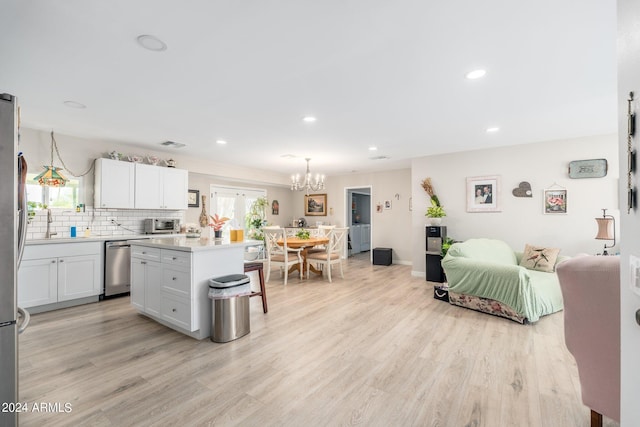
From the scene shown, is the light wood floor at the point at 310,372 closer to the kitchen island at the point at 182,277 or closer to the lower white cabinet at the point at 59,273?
the kitchen island at the point at 182,277

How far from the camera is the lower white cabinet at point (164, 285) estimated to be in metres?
2.71

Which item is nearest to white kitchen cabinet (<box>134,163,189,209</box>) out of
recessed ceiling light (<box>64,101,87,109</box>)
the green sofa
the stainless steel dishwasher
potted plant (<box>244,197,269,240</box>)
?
the stainless steel dishwasher

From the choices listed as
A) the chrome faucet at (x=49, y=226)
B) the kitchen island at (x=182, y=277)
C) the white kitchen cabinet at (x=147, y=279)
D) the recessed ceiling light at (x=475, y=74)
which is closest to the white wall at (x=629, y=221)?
the recessed ceiling light at (x=475, y=74)

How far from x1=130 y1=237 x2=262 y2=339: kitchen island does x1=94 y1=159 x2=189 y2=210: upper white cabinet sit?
5.57ft

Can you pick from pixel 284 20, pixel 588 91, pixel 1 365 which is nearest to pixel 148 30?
pixel 284 20

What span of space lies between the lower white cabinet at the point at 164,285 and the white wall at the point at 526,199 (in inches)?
171

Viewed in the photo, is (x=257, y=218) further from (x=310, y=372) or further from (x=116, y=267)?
(x=310, y=372)

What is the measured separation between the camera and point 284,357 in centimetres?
245

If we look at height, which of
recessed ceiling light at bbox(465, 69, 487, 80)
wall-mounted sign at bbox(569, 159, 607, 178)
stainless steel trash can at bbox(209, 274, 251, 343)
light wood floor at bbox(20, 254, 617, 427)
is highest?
recessed ceiling light at bbox(465, 69, 487, 80)

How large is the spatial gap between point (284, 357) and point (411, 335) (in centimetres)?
131

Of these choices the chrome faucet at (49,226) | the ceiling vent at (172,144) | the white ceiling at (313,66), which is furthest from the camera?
the ceiling vent at (172,144)

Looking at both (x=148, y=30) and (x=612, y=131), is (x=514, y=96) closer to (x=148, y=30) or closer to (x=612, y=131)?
(x=612, y=131)

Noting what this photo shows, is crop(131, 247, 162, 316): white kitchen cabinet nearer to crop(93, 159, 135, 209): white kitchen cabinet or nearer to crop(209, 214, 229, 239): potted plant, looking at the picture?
crop(209, 214, 229, 239): potted plant

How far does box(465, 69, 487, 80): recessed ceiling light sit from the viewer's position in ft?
7.83
